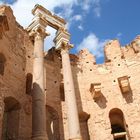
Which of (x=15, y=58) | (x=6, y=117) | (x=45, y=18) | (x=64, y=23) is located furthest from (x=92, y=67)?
(x=6, y=117)

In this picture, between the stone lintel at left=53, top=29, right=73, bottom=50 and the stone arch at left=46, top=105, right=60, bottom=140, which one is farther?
the stone lintel at left=53, top=29, right=73, bottom=50

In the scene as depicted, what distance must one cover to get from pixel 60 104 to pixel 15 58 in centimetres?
428

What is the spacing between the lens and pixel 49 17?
18938 millimetres

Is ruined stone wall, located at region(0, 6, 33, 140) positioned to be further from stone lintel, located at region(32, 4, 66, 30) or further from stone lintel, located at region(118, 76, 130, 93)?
stone lintel, located at region(118, 76, 130, 93)

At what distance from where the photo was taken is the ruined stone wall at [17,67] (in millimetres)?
14715

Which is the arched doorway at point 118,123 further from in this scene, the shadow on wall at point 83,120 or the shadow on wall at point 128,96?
the shadow on wall at point 83,120

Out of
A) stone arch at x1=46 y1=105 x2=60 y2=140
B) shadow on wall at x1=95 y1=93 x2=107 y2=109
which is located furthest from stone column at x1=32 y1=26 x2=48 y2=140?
shadow on wall at x1=95 y1=93 x2=107 y2=109

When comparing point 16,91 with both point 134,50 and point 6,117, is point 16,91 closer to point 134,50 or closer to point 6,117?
point 6,117

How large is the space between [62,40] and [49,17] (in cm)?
199

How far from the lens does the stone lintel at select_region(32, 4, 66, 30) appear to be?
1816cm

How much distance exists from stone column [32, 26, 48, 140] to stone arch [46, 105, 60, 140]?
2949mm

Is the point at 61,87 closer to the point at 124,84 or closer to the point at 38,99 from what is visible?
the point at 124,84

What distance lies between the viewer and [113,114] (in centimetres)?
1848

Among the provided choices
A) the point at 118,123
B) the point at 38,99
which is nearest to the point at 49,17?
the point at 38,99
